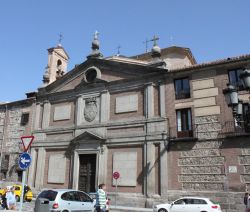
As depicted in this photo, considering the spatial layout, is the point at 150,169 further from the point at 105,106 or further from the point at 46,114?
the point at 46,114

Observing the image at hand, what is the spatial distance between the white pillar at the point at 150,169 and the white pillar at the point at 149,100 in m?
2.31

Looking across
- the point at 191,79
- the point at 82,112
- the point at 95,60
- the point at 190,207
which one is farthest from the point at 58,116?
the point at 190,207

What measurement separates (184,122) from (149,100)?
3266mm

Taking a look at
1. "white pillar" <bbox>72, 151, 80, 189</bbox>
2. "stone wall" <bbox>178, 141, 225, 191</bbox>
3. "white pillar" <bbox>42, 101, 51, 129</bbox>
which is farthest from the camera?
"white pillar" <bbox>42, 101, 51, 129</bbox>

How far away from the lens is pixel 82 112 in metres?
24.9

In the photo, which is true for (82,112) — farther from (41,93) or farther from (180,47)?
(180,47)

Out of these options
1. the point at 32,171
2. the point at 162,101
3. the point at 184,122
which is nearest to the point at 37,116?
the point at 32,171

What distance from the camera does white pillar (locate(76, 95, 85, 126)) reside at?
24.7 m

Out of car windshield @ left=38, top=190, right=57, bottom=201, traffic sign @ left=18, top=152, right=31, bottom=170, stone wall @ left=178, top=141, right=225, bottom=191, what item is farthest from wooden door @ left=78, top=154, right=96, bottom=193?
traffic sign @ left=18, top=152, right=31, bottom=170

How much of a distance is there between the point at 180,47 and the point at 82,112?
51.4 ft

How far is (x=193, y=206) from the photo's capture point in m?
15.1

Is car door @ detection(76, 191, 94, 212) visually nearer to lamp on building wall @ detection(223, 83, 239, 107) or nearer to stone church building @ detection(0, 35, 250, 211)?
stone church building @ detection(0, 35, 250, 211)

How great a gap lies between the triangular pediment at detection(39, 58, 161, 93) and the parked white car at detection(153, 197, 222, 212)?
34.0 ft

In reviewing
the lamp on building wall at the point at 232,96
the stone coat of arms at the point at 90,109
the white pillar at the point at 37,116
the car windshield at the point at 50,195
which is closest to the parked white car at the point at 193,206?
the car windshield at the point at 50,195
